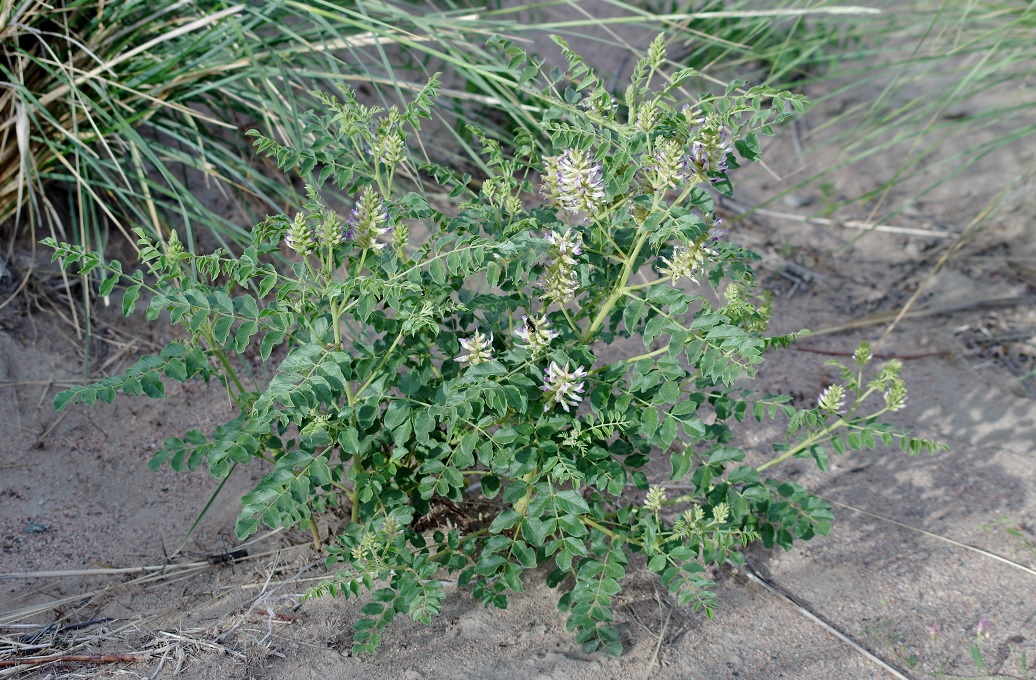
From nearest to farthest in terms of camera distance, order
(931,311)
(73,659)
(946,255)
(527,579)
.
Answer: (73,659) → (527,579) → (946,255) → (931,311)

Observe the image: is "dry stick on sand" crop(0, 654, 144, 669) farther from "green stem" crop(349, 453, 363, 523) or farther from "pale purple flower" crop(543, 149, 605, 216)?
"pale purple flower" crop(543, 149, 605, 216)

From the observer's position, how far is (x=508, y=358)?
1.66 meters

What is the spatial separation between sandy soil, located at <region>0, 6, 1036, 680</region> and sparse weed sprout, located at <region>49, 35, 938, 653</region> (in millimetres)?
149

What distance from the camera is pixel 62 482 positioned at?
233cm

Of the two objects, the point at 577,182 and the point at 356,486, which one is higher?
the point at 577,182

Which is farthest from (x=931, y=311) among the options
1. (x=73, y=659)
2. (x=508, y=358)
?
(x=73, y=659)

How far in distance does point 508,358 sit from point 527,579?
61 cm

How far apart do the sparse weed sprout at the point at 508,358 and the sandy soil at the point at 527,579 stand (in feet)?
0.49

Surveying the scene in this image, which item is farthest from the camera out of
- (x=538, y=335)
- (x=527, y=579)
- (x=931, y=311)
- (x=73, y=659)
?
(x=931, y=311)

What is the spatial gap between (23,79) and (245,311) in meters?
1.52

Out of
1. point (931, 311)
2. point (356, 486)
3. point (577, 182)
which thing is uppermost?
point (577, 182)

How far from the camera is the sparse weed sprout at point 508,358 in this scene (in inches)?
63.6

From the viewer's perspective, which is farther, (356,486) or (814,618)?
(814,618)

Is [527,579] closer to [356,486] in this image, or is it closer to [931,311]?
[356,486]
